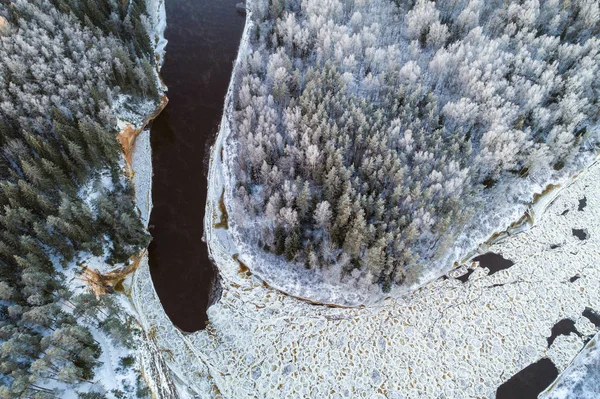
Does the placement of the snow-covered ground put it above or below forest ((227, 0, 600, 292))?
below

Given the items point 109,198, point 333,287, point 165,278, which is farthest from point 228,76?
point 333,287

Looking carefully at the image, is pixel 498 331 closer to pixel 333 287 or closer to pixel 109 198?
pixel 333 287

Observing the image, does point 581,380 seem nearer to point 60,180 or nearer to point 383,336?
point 383,336

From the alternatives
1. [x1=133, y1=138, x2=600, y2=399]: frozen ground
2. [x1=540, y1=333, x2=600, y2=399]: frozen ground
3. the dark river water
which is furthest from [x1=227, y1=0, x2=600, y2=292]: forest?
[x1=540, y1=333, x2=600, y2=399]: frozen ground

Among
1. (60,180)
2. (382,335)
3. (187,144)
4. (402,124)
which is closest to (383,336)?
(382,335)

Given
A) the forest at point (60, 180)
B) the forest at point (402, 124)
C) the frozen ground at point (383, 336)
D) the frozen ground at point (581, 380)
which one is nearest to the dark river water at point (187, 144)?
the frozen ground at point (383, 336)

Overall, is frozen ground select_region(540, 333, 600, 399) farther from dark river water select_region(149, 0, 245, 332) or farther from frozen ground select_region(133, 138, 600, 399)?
dark river water select_region(149, 0, 245, 332)
